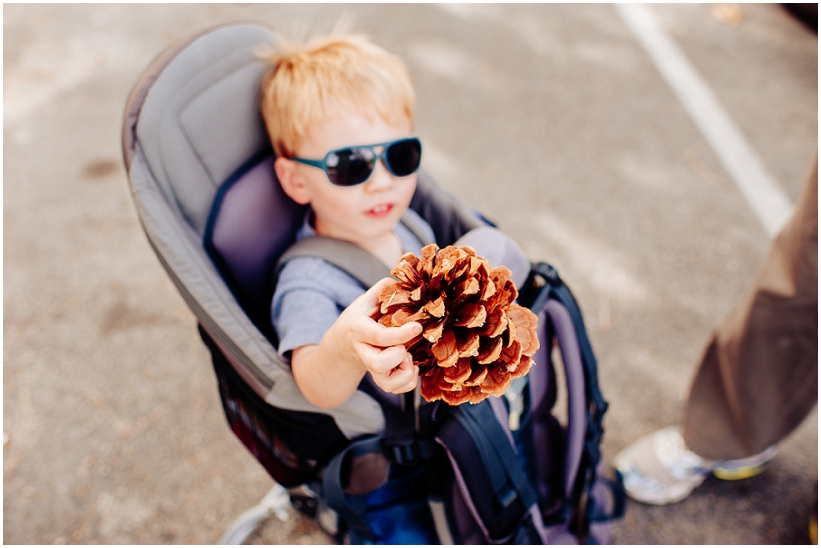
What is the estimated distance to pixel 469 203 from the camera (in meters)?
2.40

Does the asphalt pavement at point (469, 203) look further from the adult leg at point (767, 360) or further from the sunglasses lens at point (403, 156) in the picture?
the sunglasses lens at point (403, 156)

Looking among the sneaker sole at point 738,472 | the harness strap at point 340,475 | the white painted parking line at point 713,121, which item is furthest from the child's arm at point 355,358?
the white painted parking line at point 713,121

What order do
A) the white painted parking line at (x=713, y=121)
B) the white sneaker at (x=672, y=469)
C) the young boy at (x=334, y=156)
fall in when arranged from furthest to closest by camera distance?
1. the white painted parking line at (x=713, y=121)
2. the white sneaker at (x=672, y=469)
3. the young boy at (x=334, y=156)

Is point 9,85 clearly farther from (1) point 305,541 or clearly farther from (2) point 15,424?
(1) point 305,541

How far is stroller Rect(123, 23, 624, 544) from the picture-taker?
99 centimetres

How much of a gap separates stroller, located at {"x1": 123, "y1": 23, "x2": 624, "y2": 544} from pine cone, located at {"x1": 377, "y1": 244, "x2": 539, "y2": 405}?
0.29m

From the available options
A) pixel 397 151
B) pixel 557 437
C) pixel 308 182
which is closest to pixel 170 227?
pixel 308 182

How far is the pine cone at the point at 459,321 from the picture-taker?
0.66m

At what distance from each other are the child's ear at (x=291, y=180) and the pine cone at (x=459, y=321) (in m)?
0.58

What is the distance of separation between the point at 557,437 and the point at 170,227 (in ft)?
3.28

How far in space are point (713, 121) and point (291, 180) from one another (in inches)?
91.9

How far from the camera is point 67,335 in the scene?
204 centimetres

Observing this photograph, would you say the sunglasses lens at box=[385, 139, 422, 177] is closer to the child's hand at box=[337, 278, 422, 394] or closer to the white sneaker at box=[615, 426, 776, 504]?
the child's hand at box=[337, 278, 422, 394]

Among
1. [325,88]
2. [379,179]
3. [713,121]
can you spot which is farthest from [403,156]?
[713,121]
